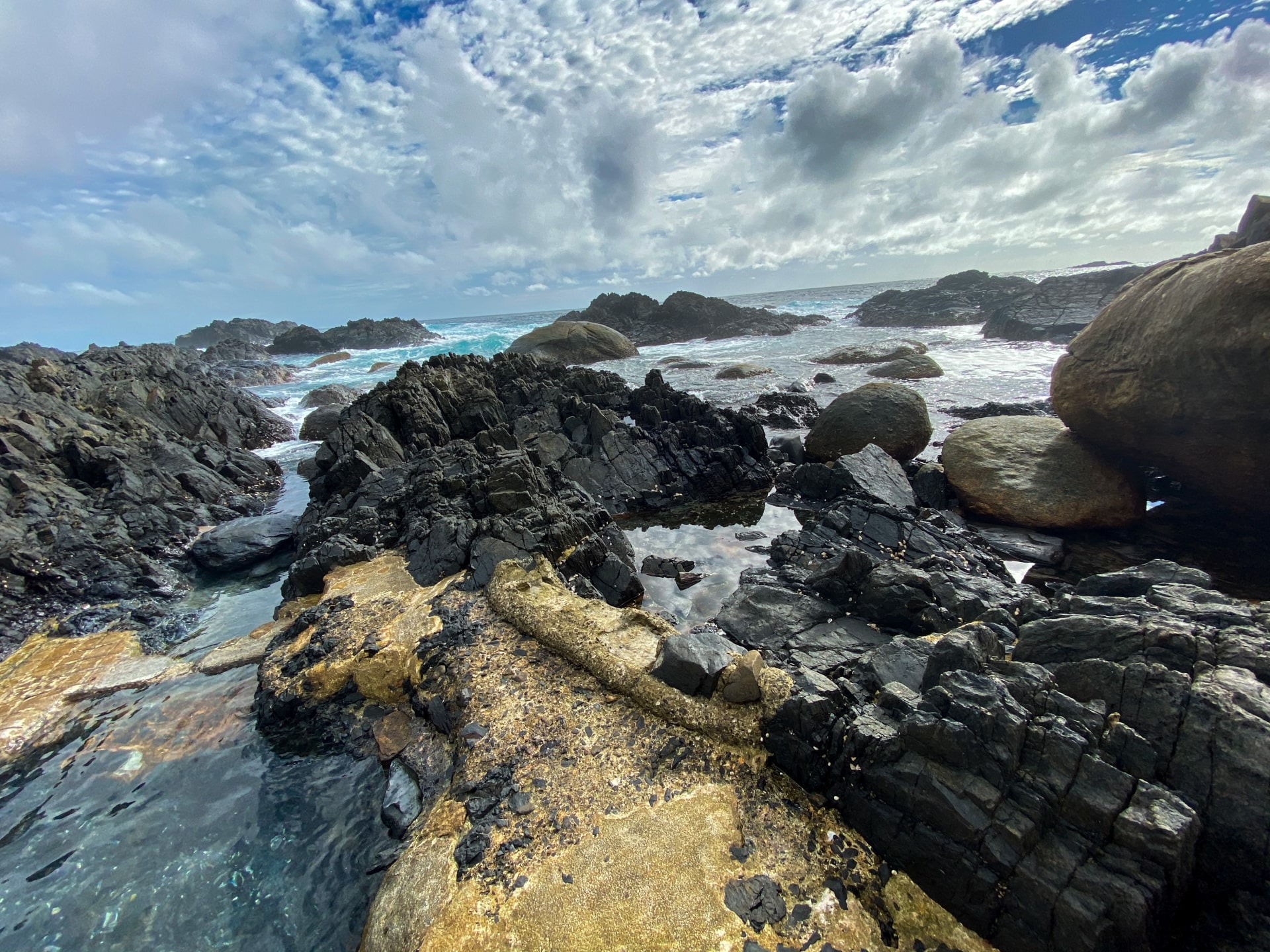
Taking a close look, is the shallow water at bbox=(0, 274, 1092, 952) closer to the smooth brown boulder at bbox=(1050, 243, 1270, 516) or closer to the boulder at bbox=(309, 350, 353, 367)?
the smooth brown boulder at bbox=(1050, 243, 1270, 516)

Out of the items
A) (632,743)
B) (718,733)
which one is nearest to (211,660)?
(632,743)

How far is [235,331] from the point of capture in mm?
109688

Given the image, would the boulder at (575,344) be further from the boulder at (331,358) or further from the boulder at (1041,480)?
the boulder at (1041,480)

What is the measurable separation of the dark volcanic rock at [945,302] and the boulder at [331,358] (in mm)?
69648

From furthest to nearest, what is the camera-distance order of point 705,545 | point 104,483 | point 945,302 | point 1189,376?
1. point 945,302
2. point 104,483
3. point 705,545
4. point 1189,376

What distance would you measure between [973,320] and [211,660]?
73.6 m

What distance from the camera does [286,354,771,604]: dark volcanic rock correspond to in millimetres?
10891

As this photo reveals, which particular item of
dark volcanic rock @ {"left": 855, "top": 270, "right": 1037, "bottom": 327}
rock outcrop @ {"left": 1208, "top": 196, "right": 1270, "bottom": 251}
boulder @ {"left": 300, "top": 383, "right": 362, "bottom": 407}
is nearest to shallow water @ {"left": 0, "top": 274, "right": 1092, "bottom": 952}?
rock outcrop @ {"left": 1208, "top": 196, "right": 1270, "bottom": 251}

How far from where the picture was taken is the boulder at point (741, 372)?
36.5 m

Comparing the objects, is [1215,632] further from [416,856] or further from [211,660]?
→ [211,660]

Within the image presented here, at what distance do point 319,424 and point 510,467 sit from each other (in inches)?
874

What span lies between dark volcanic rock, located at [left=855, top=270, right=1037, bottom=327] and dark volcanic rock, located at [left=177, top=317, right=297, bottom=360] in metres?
110

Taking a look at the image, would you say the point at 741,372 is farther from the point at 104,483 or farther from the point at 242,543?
the point at 104,483

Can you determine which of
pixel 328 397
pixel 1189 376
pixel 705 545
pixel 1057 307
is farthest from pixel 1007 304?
pixel 328 397
